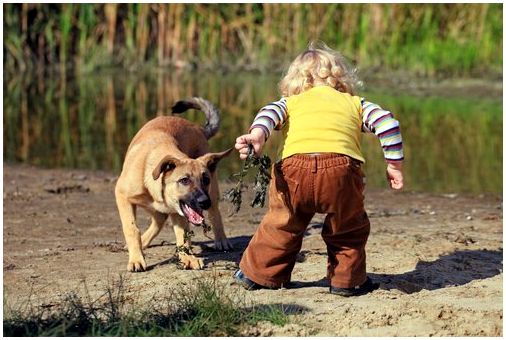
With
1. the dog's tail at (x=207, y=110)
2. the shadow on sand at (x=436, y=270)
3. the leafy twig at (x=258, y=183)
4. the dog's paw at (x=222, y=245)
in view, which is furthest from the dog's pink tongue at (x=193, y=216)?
the dog's tail at (x=207, y=110)

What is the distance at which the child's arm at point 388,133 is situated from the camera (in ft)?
20.9

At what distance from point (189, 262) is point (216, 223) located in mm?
831

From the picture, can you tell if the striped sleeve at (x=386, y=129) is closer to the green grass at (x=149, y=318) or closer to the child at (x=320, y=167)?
the child at (x=320, y=167)

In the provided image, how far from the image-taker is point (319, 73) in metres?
6.57

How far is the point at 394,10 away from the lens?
2114 centimetres

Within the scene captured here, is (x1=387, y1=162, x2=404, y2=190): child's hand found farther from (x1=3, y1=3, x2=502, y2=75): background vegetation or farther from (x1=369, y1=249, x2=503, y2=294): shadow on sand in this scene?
(x1=3, y1=3, x2=502, y2=75): background vegetation

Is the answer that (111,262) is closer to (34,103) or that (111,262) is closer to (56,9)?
(34,103)

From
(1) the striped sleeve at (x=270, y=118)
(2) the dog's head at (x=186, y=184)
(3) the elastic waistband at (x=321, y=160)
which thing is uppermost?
(1) the striped sleeve at (x=270, y=118)

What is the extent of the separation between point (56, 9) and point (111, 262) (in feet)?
51.5

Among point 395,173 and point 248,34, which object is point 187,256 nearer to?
point 395,173

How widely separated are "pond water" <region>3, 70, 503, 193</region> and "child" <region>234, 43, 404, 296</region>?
201 inches

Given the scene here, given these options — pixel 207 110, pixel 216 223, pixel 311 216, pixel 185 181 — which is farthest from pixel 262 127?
pixel 207 110

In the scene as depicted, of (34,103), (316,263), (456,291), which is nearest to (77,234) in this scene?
(316,263)

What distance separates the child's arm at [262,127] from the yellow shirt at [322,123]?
0.27ft
